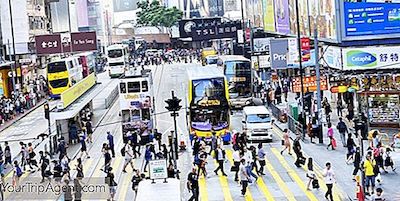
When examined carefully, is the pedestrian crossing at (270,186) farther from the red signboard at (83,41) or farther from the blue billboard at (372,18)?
the red signboard at (83,41)

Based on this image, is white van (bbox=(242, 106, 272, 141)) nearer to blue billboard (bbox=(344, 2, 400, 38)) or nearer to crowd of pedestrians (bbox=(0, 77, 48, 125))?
blue billboard (bbox=(344, 2, 400, 38))

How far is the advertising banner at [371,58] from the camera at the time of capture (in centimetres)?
3878

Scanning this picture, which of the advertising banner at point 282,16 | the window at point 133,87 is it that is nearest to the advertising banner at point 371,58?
the window at point 133,87

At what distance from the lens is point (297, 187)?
2806 centimetres

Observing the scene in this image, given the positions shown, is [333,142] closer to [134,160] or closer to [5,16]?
[134,160]

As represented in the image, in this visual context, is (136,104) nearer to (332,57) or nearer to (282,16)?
(332,57)

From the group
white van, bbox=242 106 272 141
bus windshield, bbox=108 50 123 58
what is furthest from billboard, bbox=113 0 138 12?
white van, bbox=242 106 272 141

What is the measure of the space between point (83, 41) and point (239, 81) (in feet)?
68.4

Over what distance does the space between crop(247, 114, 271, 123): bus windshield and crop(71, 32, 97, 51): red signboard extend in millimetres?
31547

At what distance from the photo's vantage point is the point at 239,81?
51.3 meters

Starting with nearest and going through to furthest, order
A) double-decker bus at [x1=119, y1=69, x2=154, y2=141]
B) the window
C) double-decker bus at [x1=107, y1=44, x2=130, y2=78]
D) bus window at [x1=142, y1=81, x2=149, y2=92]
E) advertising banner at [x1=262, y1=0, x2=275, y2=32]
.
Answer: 1. double-decker bus at [x1=119, y1=69, x2=154, y2=141]
2. the window
3. bus window at [x1=142, y1=81, x2=149, y2=92]
4. advertising banner at [x1=262, y1=0, x2=275, y2=32]
5. double-decker bus at [x1=107, y1=44, x2=130, y2=78]

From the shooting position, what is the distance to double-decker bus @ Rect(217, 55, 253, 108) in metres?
50.9

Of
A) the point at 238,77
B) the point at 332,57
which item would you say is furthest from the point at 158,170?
the point at 238,77

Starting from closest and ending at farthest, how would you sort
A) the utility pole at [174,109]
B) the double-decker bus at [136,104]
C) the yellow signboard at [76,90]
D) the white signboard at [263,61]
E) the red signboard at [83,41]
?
the utility pole at [174,109], the double-decker bus at [136,104], the yellow signboard at [76,90], the white signboard at [263,61], the red signboard at [83,41]
